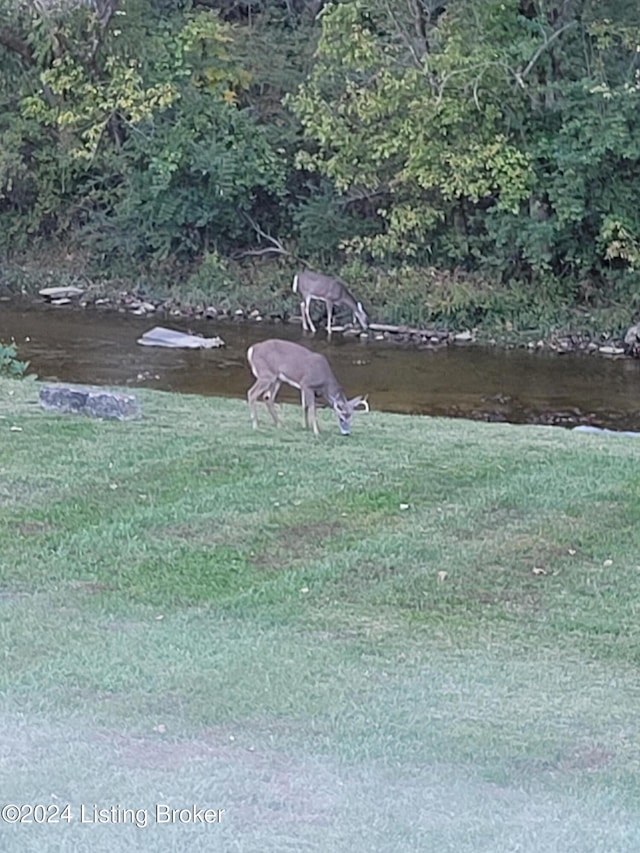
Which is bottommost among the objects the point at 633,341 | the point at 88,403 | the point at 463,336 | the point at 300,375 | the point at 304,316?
the point at 463,336

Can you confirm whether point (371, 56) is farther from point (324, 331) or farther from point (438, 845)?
point (438, 845)

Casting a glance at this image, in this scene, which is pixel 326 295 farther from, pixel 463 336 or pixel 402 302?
pixel 463 336

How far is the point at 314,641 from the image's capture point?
631cm

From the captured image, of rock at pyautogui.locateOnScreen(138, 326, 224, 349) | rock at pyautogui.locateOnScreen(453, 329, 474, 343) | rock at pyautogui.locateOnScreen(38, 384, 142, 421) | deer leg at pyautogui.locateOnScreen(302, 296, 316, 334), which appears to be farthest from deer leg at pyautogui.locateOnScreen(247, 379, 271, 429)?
deer leg at pyautogui.locateOnScreen(302, 296, 316, 334)

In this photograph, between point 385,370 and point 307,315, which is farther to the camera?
point 307,315

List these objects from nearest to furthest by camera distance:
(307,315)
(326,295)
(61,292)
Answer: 1. (326,295)
2. (307,315)
3. (61,292)

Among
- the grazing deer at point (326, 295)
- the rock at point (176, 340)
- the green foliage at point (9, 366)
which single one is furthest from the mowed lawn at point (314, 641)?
the grazing deer at point (326, 295)

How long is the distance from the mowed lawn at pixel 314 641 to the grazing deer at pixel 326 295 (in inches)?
514

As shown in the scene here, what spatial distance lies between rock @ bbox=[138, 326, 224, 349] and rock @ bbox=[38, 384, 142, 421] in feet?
33.9

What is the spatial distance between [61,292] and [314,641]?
21761 mm

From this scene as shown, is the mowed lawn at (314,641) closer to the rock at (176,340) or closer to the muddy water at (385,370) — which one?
the muddy water at (385,370)

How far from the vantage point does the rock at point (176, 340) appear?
22062 millimetres

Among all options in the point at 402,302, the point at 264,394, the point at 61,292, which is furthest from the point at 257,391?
the point at 61,292

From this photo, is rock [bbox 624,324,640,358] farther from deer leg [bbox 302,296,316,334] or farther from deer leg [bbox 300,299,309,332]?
deer leg [bbox 300,299,309,332]
